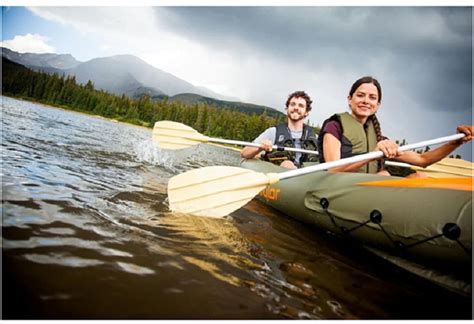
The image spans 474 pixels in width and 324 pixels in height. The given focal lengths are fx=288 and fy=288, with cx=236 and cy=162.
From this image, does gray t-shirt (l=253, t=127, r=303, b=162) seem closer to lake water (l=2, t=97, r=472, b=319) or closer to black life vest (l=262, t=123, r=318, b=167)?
black life vest (l=262, t=123, r=318, b=167)

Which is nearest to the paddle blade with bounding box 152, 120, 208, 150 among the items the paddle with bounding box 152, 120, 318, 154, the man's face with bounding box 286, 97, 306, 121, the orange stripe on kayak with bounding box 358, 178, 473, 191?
the paddle with bounding box 152, 120, 318, 154

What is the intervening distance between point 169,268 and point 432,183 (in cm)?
243

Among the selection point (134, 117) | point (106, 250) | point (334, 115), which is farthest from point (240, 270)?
point (134, 117)

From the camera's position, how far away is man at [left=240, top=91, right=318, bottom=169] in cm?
632

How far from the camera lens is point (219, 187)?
11.3 ft

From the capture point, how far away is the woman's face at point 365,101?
13.1 ft

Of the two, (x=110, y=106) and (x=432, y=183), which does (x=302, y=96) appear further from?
(x=110, y=106)

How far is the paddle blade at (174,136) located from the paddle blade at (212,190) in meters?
2.73

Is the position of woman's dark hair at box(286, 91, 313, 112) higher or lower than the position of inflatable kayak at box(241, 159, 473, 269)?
higher

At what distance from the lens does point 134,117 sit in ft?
274

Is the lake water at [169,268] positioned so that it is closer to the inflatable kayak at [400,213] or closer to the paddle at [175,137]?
the inflatable kayak at [400,213]

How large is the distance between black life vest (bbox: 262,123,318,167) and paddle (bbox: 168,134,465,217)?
286cm

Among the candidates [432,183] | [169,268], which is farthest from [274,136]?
[169,268]

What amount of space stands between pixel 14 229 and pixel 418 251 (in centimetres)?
332
